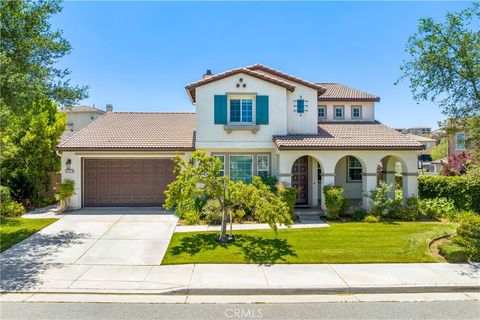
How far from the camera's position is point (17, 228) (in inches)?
490

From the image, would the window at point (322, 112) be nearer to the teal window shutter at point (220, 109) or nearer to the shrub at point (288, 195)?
the teal window shutter at point (220, 109)

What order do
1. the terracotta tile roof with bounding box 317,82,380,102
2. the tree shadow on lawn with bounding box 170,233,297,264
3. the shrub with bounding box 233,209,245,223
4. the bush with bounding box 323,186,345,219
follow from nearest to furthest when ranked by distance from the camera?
the tree shadow on lawn with bounding box 170,233,297,264
the shrub with bounding box 233,209,245,223
the bush with bounding box 323,186,345,219
the terracotta tile roof with bounding box 317,82,380,102

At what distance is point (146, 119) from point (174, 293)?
49.2 ft

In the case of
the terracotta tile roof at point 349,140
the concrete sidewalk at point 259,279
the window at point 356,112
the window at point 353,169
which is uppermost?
the window at point 356,112

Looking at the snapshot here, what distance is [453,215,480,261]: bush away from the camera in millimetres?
9227

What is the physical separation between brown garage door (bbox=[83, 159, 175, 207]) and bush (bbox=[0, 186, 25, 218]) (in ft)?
9.44

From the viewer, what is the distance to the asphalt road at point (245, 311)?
6.14 metres

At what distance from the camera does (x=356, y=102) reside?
19.8 m

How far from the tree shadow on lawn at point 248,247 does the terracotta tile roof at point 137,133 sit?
636 cm

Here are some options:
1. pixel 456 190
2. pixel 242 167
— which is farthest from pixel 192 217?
pixel 456 190

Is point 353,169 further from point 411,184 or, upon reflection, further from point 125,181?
point 125,181

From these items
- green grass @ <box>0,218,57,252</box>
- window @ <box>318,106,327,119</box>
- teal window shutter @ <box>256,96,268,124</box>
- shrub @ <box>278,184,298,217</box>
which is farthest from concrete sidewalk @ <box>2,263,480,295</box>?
window @ <box>318,106,327,119</box>

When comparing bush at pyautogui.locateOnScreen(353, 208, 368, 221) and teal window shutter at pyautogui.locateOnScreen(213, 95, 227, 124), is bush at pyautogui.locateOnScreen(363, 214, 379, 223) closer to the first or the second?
bush at pyautogui.locateOnScreen(353, 208, 368, 221)

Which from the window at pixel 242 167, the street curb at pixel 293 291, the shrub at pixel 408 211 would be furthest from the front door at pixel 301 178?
the street curb at pixel 293 291
